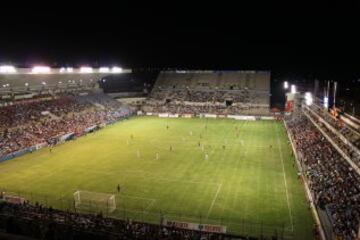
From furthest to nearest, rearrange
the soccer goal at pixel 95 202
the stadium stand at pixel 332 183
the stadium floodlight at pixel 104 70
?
the stadium floodlight at pixel 104 70
the soccer goal at pixel 95 202
the stadium stand at pixel 332 183

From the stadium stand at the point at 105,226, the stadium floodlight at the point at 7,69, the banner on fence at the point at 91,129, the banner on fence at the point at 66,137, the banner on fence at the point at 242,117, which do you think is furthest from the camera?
the banner on fence at the point at 242,117

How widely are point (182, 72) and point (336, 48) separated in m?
42.8

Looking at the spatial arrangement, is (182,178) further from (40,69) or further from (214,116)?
(214,116)

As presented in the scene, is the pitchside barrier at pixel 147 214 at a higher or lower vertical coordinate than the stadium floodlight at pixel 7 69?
lower

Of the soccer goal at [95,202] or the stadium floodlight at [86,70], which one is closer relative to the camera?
the soccer goal at [95,202]

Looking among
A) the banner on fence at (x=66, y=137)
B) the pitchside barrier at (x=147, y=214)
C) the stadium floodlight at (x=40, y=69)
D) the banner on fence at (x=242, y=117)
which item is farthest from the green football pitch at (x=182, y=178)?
the banner on fence at (x=242, y=117)

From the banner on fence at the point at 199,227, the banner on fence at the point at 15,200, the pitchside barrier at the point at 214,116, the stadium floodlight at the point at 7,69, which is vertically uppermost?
the stadium floodlight at the point at 7,69

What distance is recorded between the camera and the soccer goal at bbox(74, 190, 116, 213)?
2706 centimetres

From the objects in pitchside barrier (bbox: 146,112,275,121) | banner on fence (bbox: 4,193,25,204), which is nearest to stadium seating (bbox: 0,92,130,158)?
pitchside barrier (bbox: 146,112,275,121)

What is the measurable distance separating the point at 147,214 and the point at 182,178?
8617 millimetres

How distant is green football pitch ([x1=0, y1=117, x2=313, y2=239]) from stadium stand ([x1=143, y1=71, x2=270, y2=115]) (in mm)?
26912

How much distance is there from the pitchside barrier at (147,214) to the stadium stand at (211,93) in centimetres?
5400

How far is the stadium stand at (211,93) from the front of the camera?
274 ft

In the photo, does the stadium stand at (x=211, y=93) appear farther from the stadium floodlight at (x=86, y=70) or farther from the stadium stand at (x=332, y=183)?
the stadium stand at (x=332, y=183)
